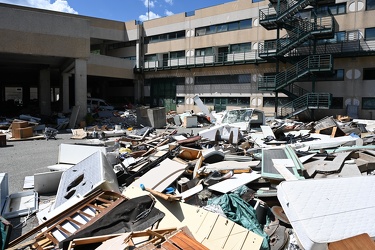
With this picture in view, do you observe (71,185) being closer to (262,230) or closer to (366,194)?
(262,230)

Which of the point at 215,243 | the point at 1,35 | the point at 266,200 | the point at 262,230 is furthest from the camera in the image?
the point at 1,35

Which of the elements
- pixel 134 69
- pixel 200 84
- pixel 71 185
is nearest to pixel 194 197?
pixel 71 185

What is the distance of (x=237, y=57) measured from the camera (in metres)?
28.0

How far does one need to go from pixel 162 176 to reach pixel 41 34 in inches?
671

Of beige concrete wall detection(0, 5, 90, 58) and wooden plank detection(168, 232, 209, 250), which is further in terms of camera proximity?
beige concrete wall detection(0, 5, 90, 58)

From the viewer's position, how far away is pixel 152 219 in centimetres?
407

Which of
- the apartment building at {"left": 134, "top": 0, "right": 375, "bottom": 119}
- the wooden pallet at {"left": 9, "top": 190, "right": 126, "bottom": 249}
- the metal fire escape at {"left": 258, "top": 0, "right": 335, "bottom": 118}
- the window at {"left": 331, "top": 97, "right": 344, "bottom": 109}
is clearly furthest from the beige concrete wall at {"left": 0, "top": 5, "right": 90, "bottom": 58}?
the window at {"left": 331, "top": 97, "right": 344, "bottom": 109}

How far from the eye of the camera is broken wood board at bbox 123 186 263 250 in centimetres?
369

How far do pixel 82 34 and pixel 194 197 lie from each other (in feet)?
60.6

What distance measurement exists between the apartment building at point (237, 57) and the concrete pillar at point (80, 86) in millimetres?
72

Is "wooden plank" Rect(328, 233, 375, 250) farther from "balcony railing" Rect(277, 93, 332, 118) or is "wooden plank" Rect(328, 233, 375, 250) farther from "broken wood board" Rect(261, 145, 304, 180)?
"balcony railing" Rect(277, 93, 332, 118)

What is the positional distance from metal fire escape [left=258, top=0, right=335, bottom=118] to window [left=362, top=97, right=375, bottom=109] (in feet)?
12.1

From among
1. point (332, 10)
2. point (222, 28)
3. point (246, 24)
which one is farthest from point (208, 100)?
point (332, 10)

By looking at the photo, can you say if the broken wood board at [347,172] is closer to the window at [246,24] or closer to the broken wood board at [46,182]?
the broken wood board at [46,182]
